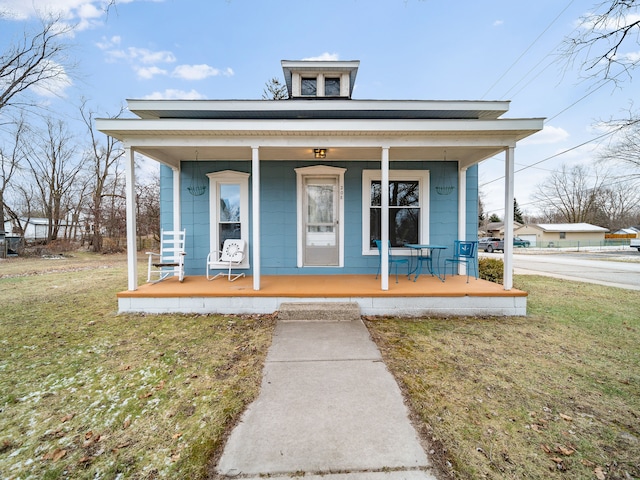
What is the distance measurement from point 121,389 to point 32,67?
57.8ft

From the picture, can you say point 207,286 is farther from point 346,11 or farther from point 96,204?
point 96,204

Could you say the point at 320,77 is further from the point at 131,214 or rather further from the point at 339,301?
the point at 339,301

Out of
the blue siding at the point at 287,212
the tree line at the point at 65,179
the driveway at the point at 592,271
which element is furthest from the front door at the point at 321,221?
the tree line at the point at 65,179

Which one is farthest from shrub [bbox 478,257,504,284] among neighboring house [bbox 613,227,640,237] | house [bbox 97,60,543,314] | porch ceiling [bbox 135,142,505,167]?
neighboring house [bbox 613,227,640,237]

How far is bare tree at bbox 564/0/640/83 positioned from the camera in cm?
305

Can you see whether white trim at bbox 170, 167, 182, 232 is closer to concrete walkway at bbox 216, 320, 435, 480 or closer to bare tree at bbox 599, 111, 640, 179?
concrete walkway at bbox 216, 320, 435, 480

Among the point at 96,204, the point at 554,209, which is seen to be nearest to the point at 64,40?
the point at 96,204

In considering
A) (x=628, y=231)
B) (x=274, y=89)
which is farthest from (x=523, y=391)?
(x=628, y=231)

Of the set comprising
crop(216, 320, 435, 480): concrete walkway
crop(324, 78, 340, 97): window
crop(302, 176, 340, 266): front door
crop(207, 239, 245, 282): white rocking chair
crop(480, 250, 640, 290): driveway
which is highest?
crop(324, 78, 340, 97): window

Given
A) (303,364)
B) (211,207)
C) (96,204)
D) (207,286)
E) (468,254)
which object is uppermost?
(96,204)

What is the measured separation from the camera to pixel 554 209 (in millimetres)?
38281

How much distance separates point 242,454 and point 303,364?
3.77ft

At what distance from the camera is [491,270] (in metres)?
6.12

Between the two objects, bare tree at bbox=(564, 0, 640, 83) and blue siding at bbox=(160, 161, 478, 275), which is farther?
blue siding at bbox=(160, 161, 478, 275)
